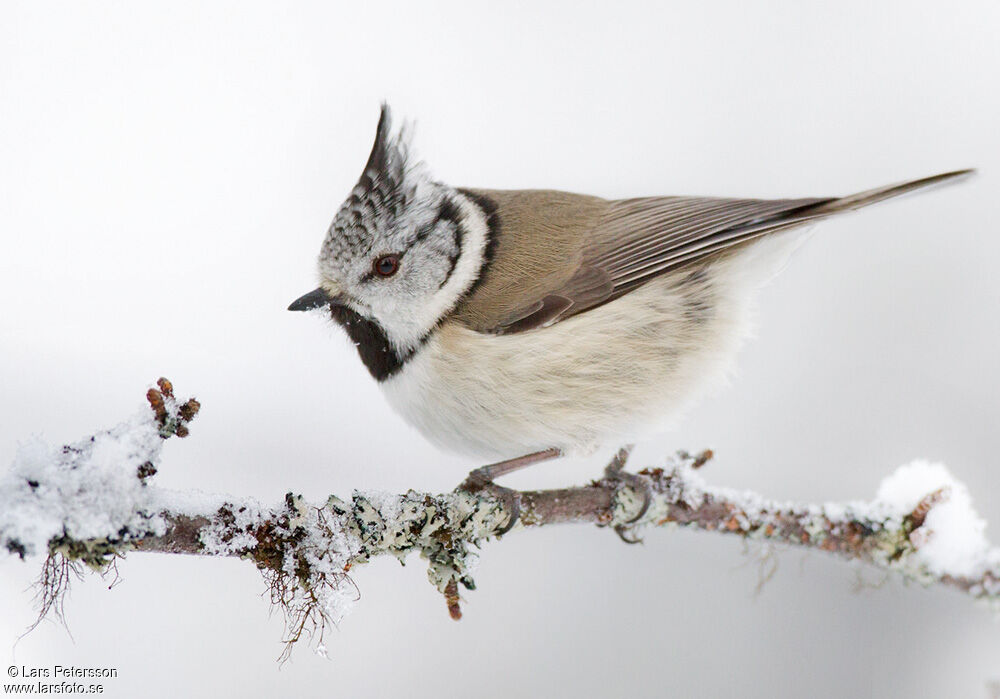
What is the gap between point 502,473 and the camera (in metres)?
2.71

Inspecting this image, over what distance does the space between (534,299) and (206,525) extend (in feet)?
4.47

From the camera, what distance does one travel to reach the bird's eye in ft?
9.28

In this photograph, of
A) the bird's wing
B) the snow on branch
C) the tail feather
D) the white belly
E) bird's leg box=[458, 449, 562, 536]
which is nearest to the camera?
the snow on branch

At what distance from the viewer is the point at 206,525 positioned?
5.60ft

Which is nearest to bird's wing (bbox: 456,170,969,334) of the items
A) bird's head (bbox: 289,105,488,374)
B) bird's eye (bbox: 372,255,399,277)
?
bird's head (bbox: 289,105,488,374)

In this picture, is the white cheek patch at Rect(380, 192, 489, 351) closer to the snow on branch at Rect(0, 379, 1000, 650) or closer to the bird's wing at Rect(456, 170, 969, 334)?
the bird's wing at Rect(456, 170, 969, 334)

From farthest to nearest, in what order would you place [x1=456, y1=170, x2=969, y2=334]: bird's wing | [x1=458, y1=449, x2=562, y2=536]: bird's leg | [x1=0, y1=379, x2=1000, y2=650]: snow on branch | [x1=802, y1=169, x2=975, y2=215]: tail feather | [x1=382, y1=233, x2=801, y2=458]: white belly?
[x1=456, y1=170, x2=969, y2=334]: bird's wing, [x1=382, y1=233, x2=801, y2=458]: white belly, [x1=802, y1=169, x2=975, y2=215]: tail feather, [x1=458, y1=449, x2=562, y2=536]: bird's leg, [x1=0, y1=379, x2=1000, y2=650]: snow on branch

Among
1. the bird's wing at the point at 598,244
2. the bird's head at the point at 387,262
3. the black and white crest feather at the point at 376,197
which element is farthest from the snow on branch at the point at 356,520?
the black and white crest feather at the point at 376,197

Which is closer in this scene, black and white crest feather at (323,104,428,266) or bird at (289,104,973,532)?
bird at (289,104,973,532)

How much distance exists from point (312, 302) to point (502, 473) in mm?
828

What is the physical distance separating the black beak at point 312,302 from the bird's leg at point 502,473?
0.75 m

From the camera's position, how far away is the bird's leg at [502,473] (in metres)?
2.32

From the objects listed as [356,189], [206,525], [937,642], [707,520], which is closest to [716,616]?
[937,642]

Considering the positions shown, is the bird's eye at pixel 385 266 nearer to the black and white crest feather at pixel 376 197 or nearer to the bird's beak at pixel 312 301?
the black and white crest feather at pixel 376 197
